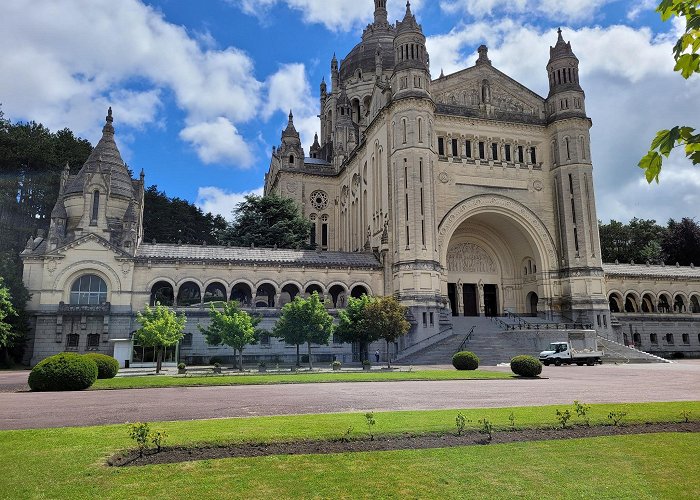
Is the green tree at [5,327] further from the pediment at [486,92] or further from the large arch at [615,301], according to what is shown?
the large arch at [615,301]

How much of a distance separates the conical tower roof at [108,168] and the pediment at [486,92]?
32938 millimetres

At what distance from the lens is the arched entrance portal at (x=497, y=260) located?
57125mm

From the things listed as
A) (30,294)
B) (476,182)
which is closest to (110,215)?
(30,294)

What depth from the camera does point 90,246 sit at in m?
43.3

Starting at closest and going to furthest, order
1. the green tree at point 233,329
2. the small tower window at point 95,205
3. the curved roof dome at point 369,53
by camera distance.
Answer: the green tree at point 233,329 < the small tower window at point 95,205 < the curved roof dome at point 369,53

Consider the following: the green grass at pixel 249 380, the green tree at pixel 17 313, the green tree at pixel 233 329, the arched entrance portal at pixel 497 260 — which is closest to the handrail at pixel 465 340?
the arched entrance portal at pixel 497 260

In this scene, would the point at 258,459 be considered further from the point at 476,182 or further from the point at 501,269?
the point at 501,269

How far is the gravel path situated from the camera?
15367 millimetres

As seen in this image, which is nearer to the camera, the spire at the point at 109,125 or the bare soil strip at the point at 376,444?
the bare soil strip at the point at 376,444

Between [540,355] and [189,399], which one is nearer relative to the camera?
[189,399]

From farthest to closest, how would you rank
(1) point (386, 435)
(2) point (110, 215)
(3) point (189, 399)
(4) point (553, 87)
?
(4) point (553, 87)
(2) point (110, 215)
(3) point (189, 399)
(1) point (386, 435)

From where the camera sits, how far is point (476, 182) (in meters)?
56.3

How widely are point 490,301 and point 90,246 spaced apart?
42204 mm

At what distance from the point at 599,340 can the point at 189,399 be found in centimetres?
4094
